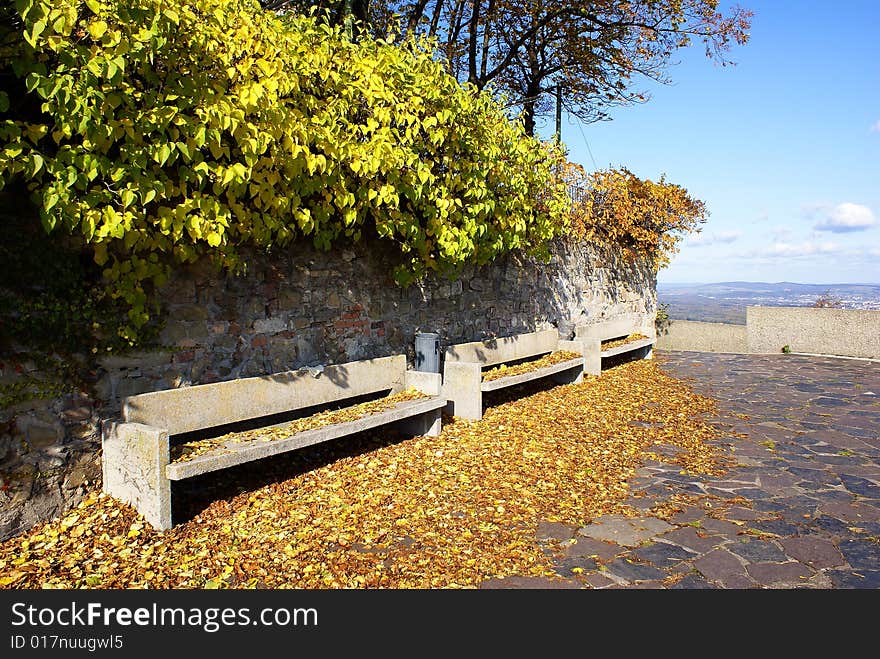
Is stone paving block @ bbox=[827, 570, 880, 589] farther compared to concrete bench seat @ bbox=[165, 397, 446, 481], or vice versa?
concrete bench seat @ bbox=[165, 397, 446, 481]

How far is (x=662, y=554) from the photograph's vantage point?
375 centimetres

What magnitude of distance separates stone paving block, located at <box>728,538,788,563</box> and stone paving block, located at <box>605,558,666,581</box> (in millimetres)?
603

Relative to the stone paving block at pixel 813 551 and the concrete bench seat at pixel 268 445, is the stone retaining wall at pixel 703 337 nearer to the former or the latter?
the concrete bench seat at pixel 268 445

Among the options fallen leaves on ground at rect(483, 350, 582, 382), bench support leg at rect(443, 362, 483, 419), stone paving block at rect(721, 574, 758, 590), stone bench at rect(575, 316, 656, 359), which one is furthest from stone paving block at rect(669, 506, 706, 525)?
stone bench at rect(575, 316, 656, 359)

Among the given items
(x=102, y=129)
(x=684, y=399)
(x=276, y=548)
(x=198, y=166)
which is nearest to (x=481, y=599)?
(x=276, y=548)

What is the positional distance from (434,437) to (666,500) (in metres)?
2.22

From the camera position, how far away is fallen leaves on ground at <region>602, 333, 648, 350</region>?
36.6ft

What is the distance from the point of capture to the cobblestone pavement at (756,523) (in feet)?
11.5

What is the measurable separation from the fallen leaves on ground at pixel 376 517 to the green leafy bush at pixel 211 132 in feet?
4.38

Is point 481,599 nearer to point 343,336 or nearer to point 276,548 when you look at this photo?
point 276,548

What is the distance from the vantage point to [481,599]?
3236 millimetres

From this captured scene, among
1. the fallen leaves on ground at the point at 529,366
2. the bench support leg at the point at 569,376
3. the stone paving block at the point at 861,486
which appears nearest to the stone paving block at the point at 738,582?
the stone paving block at the point at 861,486

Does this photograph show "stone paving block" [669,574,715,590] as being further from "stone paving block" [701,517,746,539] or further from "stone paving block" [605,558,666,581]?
"stone paving block" [701,517,746,539]

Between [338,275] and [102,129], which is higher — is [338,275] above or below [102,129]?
below
